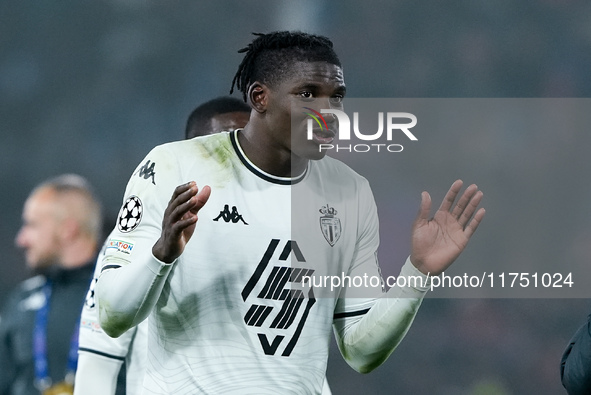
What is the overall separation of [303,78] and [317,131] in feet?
0.71

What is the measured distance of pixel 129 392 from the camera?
410 centimetres

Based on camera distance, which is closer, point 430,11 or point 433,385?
point 433,385

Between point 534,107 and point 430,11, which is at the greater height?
Answer: point 430,11

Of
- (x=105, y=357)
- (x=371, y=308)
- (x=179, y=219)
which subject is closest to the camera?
(x=179, y=219)

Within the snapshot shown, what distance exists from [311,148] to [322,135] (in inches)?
2.5

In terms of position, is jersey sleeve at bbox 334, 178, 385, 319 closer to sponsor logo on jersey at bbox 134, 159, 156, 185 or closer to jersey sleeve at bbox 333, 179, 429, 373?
jersey sleeve at bbox 333, 179, 429, 373

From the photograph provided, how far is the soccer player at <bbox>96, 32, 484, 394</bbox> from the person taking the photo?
10.0 ft

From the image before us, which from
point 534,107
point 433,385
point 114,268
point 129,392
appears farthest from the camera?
point 534,107

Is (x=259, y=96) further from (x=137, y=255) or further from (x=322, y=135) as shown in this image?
(x=137, y=255)

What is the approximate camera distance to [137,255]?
9.57 feet

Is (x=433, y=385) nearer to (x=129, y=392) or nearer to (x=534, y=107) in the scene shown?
(x=534, y=107)

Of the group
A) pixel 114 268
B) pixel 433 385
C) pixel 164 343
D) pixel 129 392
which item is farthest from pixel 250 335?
pixel 433 385

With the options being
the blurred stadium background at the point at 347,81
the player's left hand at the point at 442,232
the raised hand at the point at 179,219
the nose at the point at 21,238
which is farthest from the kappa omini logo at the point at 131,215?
the nose at the point at 21,238

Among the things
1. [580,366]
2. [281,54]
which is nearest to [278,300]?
[281,54]
